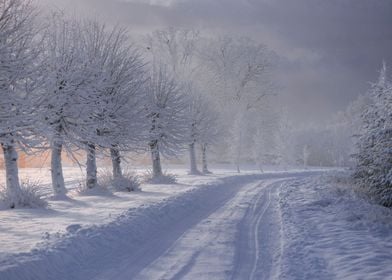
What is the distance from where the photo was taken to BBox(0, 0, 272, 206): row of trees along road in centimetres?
1180

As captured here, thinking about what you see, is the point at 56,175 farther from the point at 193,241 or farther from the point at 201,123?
the point at 201,123

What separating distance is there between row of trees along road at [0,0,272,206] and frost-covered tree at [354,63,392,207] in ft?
35.9

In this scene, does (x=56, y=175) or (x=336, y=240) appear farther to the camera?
(x=56, y=175)

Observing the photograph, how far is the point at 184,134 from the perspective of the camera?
27.3m

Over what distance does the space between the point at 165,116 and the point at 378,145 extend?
14.2 m

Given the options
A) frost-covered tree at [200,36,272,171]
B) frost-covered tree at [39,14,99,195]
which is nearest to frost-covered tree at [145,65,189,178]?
frost-covered tree at [39,14,99,195]

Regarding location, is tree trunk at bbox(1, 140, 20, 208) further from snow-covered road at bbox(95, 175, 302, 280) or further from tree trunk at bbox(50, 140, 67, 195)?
snow-covered road at bbox(95, 175, 302, 280)

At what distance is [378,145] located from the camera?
1580 cm

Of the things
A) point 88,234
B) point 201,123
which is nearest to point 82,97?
point 88,234

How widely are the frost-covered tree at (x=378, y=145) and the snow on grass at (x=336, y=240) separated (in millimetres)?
1186

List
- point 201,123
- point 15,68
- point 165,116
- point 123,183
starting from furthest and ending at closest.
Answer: point 201,123 < point 165,116 < point 123,183 < point 15,68

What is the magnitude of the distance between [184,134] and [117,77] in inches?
311

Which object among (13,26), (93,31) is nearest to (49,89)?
(13,26)

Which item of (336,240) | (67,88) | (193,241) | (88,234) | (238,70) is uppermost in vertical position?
(238,70)
